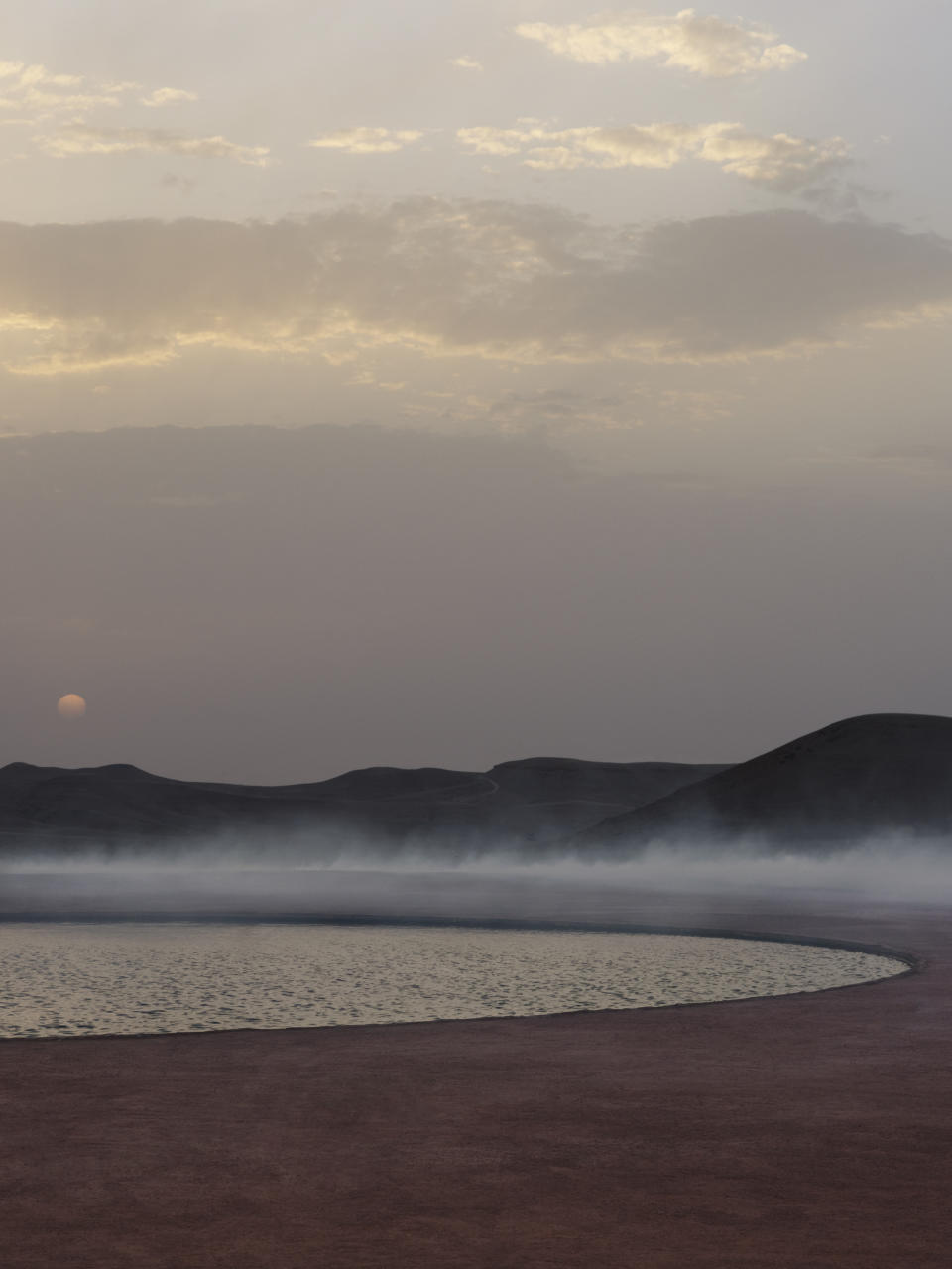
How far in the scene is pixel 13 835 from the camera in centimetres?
Result: 12988

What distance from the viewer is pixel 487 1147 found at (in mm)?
11320

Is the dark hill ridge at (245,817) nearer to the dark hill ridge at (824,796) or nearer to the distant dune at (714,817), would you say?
the distant dune at (714,817)

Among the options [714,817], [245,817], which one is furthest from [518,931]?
[245,817]

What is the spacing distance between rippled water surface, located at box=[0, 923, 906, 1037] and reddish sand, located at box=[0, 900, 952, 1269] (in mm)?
2937

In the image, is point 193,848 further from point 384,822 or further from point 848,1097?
point 848,1097

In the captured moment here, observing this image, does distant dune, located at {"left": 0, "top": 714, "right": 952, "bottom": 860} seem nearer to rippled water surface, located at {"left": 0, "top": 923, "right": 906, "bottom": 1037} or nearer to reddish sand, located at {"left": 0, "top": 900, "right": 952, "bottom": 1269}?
rippled water surface, located at {"left": 0, "top": 923, "right": 906, "bottom": 1037}

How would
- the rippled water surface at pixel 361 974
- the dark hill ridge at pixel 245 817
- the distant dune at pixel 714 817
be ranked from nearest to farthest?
the rippled water surface at pixel 361 974
the distant dune at pixel 714 817
the dark hill ridge at pixel 245 817

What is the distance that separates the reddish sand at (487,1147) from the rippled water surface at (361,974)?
2937 millimetres

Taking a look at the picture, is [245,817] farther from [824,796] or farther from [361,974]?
[361,974]

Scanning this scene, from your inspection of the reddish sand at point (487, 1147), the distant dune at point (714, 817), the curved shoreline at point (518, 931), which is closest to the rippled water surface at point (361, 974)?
the curved shoreline at point (518, 931)

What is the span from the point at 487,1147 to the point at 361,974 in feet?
47.6

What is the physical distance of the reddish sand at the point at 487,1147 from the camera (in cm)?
886

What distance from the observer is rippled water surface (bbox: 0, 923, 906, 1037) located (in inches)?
796

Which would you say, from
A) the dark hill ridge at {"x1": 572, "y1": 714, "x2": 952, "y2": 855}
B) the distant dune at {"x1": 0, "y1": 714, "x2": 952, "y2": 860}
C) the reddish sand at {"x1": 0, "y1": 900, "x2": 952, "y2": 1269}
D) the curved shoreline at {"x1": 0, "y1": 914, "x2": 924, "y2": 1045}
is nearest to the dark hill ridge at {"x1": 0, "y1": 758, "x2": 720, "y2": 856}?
the distant dune at {"x1": 0, "y1": 714, "x2": 952, "y2": 860}
